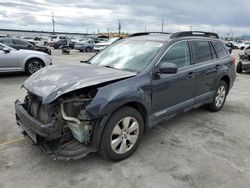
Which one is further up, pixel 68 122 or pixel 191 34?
pixel 191 34

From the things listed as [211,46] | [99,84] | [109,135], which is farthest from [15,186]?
[211,46]

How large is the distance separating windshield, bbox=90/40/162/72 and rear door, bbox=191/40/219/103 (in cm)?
103

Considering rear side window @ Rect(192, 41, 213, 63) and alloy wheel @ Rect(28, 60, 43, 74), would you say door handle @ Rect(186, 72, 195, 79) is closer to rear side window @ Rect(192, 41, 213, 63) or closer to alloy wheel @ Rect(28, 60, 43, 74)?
rear side window @ Rect(192, 41, 213, 63)

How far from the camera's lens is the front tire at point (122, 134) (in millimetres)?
3221

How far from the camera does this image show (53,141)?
10.9 feet

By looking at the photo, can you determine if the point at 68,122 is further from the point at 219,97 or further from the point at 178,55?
the point at 219,97

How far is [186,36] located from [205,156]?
7.22ft

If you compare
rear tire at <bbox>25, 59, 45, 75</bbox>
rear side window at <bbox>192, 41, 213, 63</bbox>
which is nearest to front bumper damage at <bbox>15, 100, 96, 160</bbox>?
rear side window at <bbox>192, 41, 213, 63</bbox>

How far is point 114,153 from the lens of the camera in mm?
3377

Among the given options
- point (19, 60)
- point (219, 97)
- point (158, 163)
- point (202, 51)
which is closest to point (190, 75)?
point (202, 51)

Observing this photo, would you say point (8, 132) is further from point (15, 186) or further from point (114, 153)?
point (114, 153)

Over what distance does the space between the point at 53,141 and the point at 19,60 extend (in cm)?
738

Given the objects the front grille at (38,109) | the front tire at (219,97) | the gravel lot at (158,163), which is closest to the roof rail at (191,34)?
A: the front tire at (219,97)

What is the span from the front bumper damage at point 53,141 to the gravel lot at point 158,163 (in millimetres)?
304
